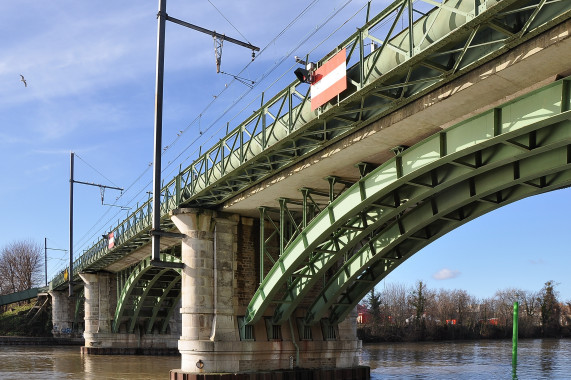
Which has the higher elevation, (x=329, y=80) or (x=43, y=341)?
(x=329, y=80)

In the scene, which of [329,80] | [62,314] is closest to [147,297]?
Result: [62,314]

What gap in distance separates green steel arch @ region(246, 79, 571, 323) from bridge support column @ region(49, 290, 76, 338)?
57749 mm

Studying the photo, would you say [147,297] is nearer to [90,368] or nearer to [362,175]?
[90,368]

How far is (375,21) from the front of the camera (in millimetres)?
15906

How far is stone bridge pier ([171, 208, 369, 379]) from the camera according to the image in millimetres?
25859

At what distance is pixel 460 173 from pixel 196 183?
1256 centimetres

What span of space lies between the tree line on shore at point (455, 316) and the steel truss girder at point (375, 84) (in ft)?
191

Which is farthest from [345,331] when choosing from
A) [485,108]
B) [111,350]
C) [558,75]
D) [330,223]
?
[111,350]

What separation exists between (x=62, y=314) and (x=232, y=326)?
5928 cm

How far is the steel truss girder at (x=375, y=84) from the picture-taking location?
1314 centimetres

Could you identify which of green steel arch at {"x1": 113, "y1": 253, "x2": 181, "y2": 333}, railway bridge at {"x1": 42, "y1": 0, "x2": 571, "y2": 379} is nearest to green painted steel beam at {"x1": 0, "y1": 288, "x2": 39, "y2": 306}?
green steel arch at {"x1": 113, "y1": 253, "x2": 181, "y2": 333}

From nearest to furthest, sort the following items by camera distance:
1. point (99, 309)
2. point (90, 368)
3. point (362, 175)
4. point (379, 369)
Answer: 1. point (362, 175)
2. point (379, 369)
3. point (90, 368)
4. point (99, 309)

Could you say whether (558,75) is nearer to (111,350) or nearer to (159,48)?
(159,48)

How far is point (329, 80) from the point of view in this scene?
699 inches
